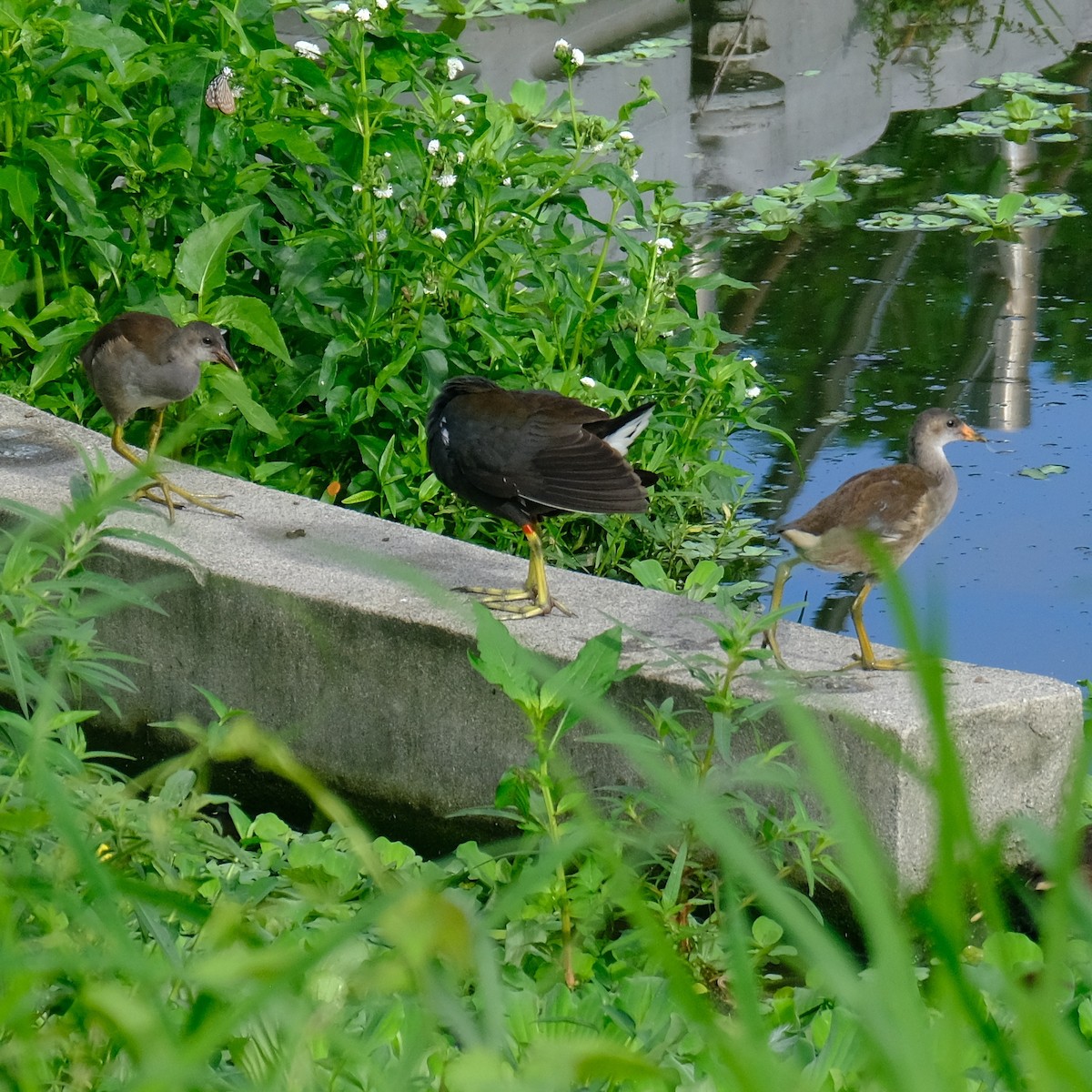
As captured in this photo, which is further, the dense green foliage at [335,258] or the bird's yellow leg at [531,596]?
the dense green foliage at [335,258]

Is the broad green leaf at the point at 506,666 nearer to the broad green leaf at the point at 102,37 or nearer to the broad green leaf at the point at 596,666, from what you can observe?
the broad green leaf at the point at 596,666

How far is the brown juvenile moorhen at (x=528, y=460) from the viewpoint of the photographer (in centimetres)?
400

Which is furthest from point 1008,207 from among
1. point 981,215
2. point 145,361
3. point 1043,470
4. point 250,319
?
point 145,361

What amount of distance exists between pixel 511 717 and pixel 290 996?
6.41 ft

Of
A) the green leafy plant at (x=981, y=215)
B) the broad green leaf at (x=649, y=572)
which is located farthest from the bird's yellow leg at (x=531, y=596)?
the green leafy plant at (x=981, y=215)

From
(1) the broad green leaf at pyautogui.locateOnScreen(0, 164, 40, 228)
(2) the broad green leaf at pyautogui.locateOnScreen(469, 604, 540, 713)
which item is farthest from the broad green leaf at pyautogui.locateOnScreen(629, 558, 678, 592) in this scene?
(1) the broad green leaf at pyautogui.locateOnScreen(0, 164, 40, 228)

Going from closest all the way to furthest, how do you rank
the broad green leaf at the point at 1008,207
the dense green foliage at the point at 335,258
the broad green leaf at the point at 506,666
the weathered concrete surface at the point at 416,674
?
the broad green leaf at the point at 506,666
the weathered concrete surface at the point at 416,674
the dense green foliage at the point at 335,258
the broad green leaf at the point at 1008,207

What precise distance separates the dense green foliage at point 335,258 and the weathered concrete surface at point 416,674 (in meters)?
0.84

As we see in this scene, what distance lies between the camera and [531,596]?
3.91m

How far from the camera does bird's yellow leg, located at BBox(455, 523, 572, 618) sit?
12.5 feet

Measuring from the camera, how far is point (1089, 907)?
4.48 ft

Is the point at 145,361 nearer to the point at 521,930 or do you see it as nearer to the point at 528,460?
the point at 528,460

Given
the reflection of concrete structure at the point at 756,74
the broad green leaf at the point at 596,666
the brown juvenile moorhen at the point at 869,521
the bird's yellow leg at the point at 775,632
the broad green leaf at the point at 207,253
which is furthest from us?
the reflection of concrete structure at the point at 756,74

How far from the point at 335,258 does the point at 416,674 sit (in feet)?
5.67
